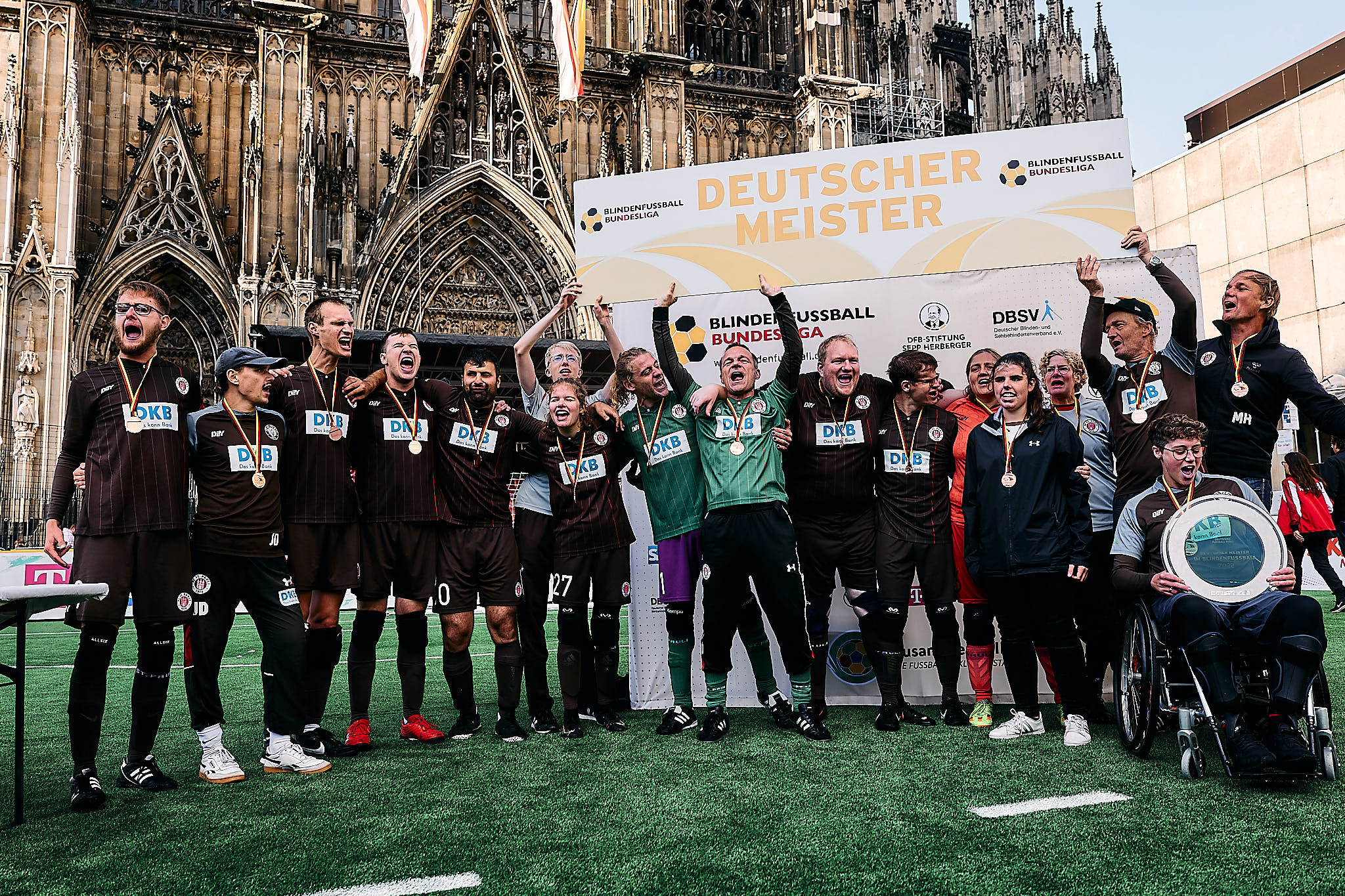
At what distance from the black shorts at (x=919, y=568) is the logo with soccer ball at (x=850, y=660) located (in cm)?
90

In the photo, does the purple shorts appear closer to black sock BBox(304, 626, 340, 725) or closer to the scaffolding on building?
black sock BBox(304, 626, 340, 725)

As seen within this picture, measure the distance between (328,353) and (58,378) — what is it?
16790 millimetres

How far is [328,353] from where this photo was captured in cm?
516

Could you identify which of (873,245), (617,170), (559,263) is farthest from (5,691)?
(617,170)

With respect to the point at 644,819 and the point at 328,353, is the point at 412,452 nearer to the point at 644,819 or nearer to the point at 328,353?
the point at 328,353

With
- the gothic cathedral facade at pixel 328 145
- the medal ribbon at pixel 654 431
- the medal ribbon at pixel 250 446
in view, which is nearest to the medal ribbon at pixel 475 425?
the medal ribbon at pixel 654 431

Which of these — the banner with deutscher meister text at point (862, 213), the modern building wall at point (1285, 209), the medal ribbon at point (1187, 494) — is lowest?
the medal ribbon at point (1187, 494)

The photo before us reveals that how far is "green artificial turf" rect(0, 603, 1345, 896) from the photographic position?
9.99 feet

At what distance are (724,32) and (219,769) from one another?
979 inches

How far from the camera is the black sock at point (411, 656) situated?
5332mm

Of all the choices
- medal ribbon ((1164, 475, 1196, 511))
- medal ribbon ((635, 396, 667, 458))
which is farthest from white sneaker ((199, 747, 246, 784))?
medal ribbon ((1164, 475, 1196, 511))

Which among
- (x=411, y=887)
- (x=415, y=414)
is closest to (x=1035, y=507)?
(x=415, y=414)

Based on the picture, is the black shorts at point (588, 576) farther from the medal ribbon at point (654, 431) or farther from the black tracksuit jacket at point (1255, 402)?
the black tracksuit jacket at point (1255, 402)

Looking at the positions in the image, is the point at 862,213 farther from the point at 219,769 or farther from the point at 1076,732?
the point at 219,769
